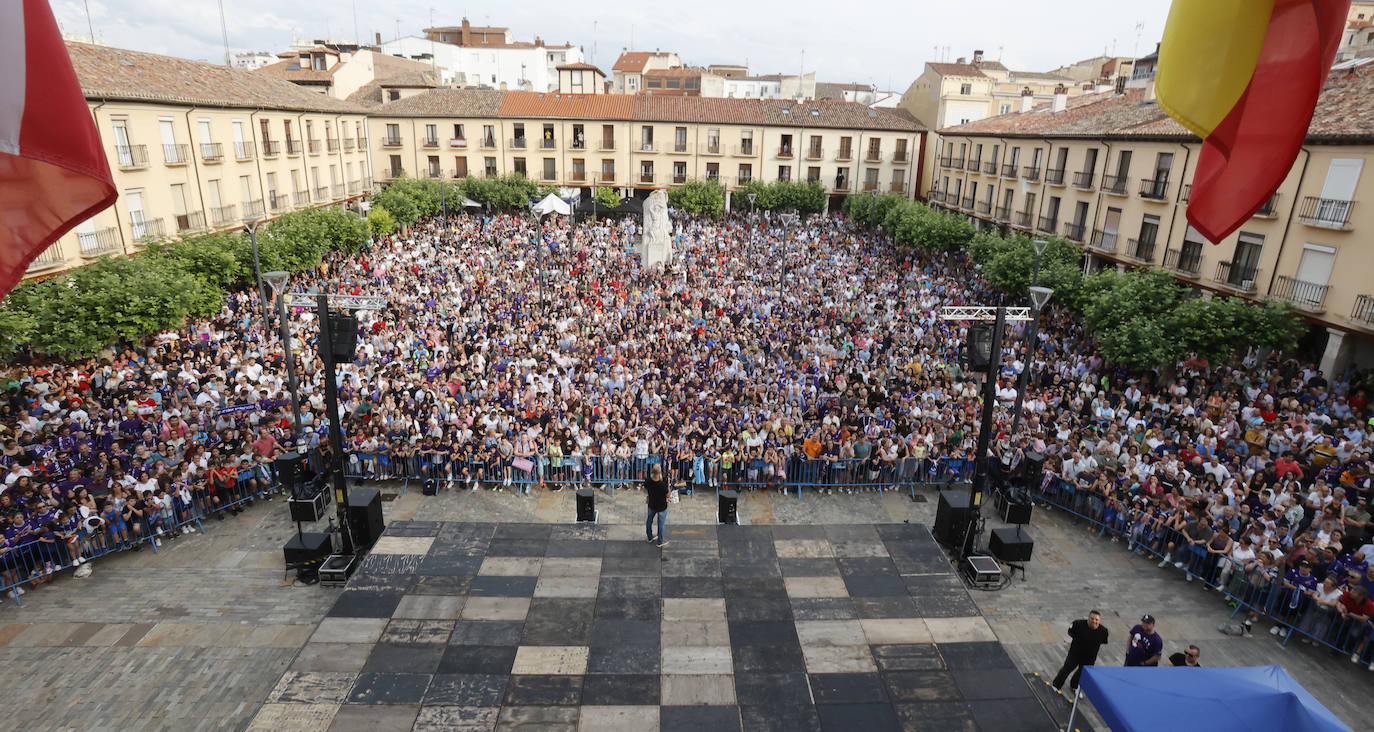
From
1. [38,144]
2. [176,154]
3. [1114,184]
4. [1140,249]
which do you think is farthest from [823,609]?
[176,154]

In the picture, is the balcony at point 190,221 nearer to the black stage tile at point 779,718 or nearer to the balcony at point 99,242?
the balcony at point 99,242

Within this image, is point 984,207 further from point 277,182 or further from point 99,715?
point 99,715

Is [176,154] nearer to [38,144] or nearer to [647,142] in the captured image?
[38,144]

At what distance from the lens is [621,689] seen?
788cm

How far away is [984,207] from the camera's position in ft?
→ 130

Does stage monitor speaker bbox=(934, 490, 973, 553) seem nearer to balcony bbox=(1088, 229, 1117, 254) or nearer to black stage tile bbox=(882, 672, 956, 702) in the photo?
black stage tile bbox=(882, 672, 956, 702)

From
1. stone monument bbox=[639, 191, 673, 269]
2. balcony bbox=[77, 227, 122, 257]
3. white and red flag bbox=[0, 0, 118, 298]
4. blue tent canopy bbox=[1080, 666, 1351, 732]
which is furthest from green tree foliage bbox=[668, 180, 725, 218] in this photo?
white and red flag bbox=[0, 0, 118, 298]

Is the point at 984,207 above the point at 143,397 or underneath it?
above

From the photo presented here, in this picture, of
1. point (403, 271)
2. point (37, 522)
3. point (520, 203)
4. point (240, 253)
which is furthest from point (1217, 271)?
point (520, 203)

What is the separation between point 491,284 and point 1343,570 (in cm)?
2349

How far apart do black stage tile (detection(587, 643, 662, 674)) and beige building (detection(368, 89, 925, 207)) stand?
45082 mm

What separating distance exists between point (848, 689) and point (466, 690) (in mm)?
4245

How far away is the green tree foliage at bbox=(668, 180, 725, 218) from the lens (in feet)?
153

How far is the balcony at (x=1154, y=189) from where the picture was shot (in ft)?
83.4
